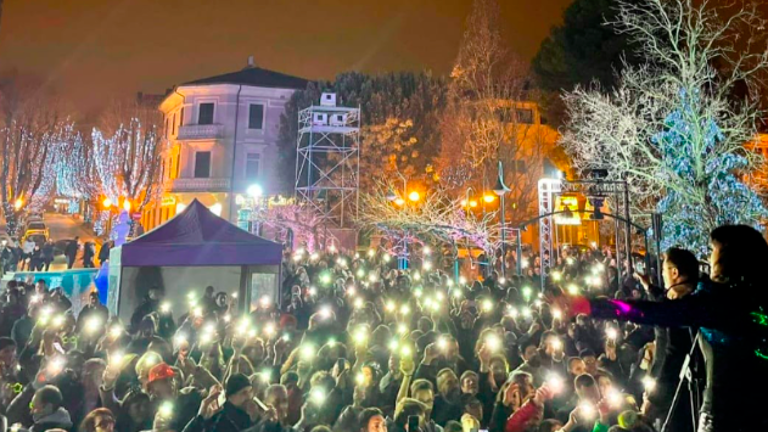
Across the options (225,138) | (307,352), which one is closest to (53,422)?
(307,352)

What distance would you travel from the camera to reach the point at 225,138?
3859cm

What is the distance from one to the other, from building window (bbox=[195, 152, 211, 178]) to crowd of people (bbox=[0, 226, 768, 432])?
29.8 meters

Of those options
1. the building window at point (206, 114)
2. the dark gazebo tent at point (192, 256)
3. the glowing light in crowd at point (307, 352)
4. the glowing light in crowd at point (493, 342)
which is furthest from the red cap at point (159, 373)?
the building window at point (206, 114)

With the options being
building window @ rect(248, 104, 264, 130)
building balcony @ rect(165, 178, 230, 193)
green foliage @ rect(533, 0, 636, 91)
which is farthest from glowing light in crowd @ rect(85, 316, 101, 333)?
building window @ rect(248, 104, 264, 130)

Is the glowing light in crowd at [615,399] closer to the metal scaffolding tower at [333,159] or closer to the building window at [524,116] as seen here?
the metal scaffolding tower at [333,159]

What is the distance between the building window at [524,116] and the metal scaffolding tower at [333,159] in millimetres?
9980

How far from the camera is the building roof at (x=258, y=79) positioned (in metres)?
39.0

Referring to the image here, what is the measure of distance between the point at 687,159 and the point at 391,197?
1055 centimetres

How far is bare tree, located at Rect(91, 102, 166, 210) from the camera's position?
130 ft

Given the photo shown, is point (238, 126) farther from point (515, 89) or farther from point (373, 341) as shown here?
point (373, 341)

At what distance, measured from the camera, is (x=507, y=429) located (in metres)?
4.93

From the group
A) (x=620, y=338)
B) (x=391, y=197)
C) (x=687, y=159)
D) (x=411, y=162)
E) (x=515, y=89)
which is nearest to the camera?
(x=620, y=338)

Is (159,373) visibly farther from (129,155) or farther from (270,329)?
(129,155)

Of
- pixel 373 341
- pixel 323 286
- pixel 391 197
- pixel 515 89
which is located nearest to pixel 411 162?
pixel 515 89
